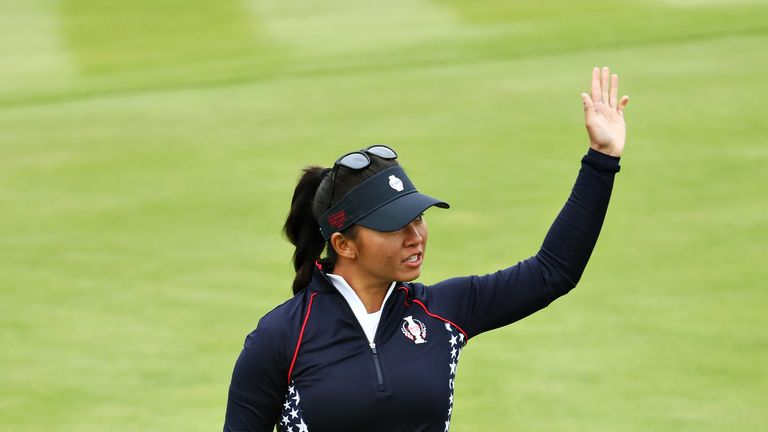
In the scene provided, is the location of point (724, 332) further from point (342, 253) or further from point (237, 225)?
point (342, 253)

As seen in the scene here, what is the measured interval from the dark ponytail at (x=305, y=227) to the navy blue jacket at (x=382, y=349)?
0.46ft

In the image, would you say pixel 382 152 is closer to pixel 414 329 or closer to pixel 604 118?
pixel 414 329

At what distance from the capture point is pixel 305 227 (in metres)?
3.71

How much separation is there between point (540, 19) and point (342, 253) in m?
8.32

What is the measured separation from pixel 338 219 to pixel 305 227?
0.84 ft

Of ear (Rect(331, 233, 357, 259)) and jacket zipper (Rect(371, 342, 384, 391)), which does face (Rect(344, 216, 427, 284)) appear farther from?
jacket zipper (Rect(371, 342, 384, 391))

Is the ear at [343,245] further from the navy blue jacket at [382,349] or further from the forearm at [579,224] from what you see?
the forearm at [579,224]

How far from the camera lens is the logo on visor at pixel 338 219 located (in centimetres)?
347

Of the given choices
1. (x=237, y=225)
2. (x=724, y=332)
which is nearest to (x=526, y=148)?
(x=237, y=225)

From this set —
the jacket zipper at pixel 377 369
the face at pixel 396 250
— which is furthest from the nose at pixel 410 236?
the jacket zipper at pixel 377 369

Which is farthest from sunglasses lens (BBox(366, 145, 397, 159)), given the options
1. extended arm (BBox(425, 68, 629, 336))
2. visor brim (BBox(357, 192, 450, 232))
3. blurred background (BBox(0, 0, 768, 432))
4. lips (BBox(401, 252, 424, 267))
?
blurred background (BBox(0, 0, 768, 432))

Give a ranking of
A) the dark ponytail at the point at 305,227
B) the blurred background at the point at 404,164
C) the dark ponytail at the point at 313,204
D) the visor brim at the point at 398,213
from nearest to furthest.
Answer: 1. the visor brim at the point at 398,213
2. the dark ponytail at the point at 313,204
3. the dark ponytail at the point at 305,227
4. the blurred background at the point at 404,164

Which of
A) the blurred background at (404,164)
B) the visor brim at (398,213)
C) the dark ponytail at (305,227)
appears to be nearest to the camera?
the visor brim at (398,213)

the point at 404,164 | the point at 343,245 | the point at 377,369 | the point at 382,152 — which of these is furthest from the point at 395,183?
the point at 404,164
